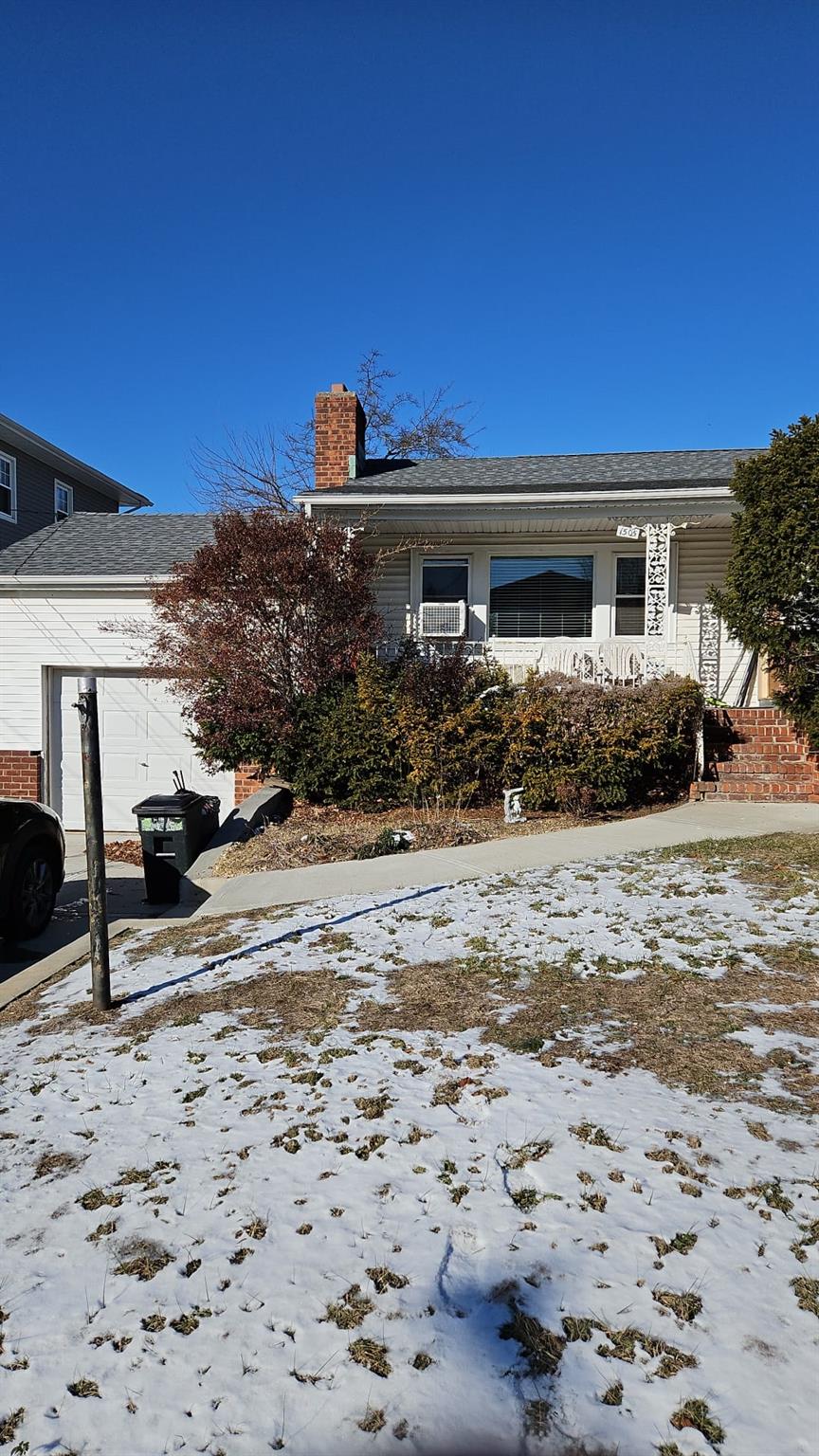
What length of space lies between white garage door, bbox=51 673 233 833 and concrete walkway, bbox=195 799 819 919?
5.55 meters

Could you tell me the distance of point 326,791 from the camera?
1071cm

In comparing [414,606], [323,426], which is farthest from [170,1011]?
[323,426]

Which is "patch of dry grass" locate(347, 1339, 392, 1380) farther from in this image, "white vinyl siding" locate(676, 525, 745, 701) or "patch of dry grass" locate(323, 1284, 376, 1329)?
"white vinyl siding" locate(676, 525, 745, 701)

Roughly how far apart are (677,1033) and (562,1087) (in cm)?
74

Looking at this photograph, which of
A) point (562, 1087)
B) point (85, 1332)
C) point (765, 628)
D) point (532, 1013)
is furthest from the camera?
point (765, 628)

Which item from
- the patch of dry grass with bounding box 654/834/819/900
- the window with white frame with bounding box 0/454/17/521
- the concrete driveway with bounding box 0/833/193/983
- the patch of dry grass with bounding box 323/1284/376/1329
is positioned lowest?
the concrete driveway with bounding box 0/833/193/983

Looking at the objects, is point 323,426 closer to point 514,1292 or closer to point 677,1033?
point 677,1033

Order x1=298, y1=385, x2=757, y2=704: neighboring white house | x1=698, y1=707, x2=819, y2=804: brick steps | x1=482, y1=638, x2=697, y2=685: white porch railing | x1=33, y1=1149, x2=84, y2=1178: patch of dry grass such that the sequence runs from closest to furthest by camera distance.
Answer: x1=33, y1=1149, x2=84, y2=1178: patch of dry grass
x1=698, y1=707, x2=819, y2=804: brick steps
x1=482, y1=638, x2=697, y2=685: white porch railing
x1=298, y1=385, x2=757, y2=704: neighboring white house

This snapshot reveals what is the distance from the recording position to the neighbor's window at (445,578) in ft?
45.4

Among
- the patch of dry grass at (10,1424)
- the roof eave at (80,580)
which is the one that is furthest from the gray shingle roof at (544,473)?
the patch of dry grass at (10,1424)

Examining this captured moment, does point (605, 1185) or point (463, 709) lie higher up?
point (463, 709)

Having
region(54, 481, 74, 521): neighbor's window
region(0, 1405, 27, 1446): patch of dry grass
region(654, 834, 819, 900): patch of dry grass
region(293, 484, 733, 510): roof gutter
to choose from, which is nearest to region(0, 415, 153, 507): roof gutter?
region(54, 481, 74, 521): neighbor's window

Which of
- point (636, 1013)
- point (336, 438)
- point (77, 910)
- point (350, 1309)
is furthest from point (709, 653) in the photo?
point (350, 1309)

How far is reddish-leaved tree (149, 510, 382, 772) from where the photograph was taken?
34.6 ft
